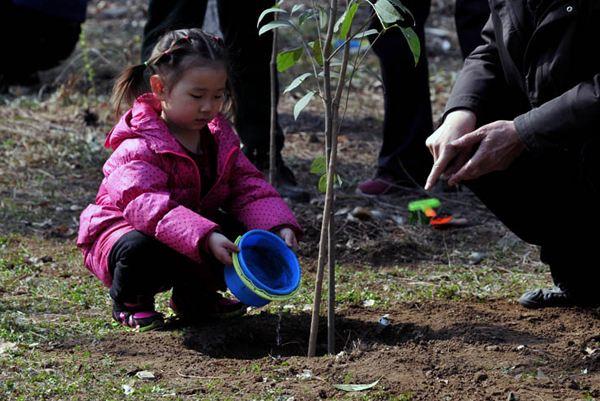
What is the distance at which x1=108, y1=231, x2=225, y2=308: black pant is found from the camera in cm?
329

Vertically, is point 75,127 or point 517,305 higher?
point 75,127

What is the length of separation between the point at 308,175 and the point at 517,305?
7.47 feet

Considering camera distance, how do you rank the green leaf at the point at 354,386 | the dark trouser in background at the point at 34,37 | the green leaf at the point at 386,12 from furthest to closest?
1. the dark trouser in background at the point at 34,37
2. the green leaf at the point at 354,386
3. the green leaf at the point at 386,12

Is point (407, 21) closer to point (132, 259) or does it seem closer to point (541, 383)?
point (132, 259)

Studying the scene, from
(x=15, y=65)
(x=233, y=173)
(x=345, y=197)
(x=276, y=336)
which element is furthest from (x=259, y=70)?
(x=15, y=65)

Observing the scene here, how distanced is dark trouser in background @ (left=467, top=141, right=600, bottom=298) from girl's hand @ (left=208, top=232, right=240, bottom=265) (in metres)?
0.88

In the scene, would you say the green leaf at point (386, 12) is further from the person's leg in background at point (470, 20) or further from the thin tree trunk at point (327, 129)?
the person's leg in background at point (470, 20)

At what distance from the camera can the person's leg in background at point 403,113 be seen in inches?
199

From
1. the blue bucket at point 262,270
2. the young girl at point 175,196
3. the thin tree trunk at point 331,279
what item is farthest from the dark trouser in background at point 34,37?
the thin tree trunk at point 331,279

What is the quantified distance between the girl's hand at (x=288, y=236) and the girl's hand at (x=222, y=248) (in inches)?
11.5

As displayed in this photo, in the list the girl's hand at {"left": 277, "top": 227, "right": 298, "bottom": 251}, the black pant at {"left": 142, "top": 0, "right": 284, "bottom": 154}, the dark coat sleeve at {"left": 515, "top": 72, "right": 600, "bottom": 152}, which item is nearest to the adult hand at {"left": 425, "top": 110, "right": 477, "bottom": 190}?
the dark coat sleeve at {"left": 515, "top": 72, "right": 600, "bottom": 152}

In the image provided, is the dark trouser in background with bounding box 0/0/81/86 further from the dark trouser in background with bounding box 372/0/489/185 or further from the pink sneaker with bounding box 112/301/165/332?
the pink sneaker with bounding box 112/301/165/332

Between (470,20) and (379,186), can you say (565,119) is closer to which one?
(470,20)

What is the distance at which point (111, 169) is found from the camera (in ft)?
11.2
